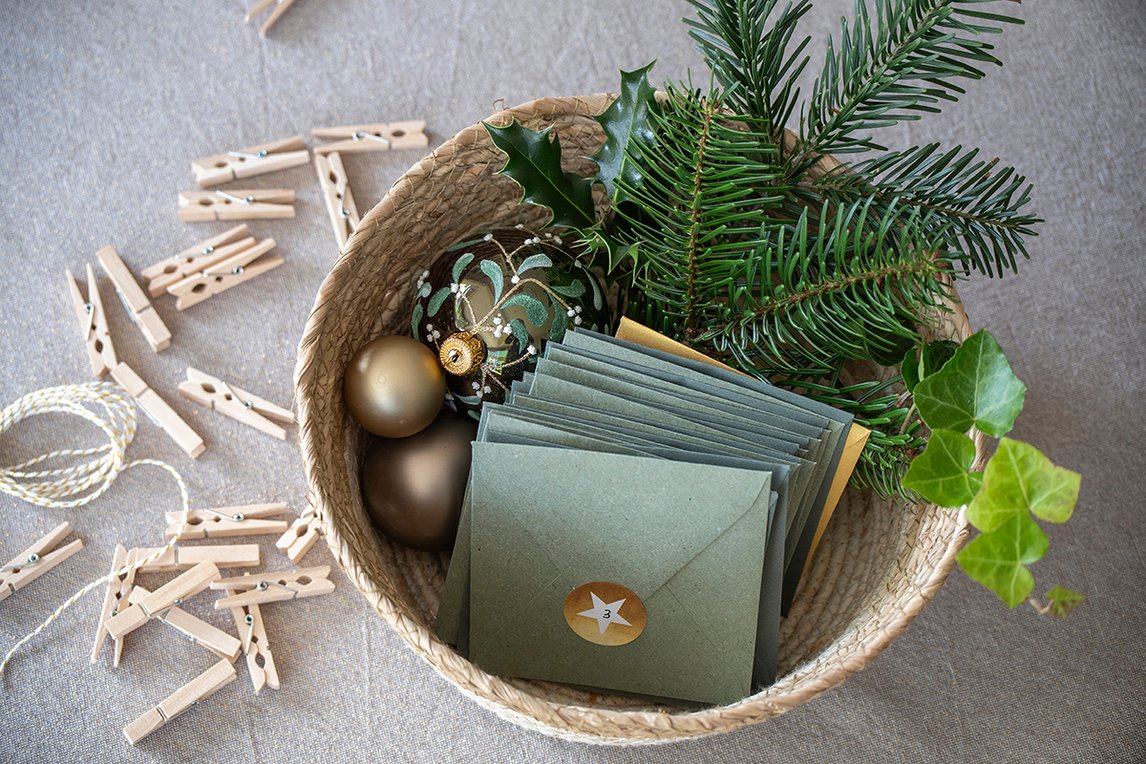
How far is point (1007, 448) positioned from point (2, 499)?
3.14ft

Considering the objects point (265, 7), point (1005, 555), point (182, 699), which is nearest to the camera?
point (1005, 555)

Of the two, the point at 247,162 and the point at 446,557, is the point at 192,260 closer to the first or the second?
the point at 247,162

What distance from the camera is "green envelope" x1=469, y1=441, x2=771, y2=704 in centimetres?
71

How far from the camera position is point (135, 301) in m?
1.00

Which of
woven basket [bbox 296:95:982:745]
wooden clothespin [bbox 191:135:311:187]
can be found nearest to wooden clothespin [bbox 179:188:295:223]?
wooden clothespin [bbox 191:135:311:187]

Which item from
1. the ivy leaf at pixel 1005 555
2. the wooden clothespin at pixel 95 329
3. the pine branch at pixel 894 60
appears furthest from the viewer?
the wooden clothespin at pixel 95 329

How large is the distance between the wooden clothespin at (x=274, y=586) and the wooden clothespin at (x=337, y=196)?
374 millimetres

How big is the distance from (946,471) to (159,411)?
796 mm

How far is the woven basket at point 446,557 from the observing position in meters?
0.66

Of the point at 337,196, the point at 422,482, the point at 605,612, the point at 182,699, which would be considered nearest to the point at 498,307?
the point at 422,482

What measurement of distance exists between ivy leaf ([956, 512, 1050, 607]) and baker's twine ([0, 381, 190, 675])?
2.54ft

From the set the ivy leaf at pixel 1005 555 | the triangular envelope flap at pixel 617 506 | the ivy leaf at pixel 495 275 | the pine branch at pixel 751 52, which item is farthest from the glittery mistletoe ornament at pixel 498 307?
the ivy leaf at pixel 1005 555

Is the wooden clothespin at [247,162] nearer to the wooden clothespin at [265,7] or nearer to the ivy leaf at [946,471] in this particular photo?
the wooden clothespin at [265,7]

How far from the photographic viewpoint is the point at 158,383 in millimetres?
998
